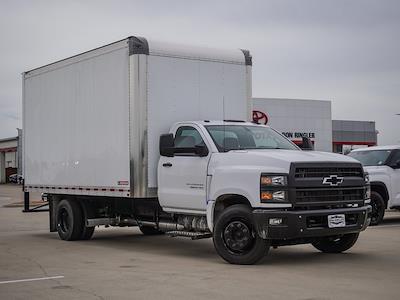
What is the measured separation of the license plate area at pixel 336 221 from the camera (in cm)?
977

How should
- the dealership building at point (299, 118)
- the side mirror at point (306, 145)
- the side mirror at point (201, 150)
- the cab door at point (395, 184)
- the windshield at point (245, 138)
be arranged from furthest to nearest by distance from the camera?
the dealership building at point (299, 118) → the cab door at point (395, 184) → the side mirror at point (306, 145) → the windshield at point (245, 138) → the side mirror at point (201, 150)

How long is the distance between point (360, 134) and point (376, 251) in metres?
45.8

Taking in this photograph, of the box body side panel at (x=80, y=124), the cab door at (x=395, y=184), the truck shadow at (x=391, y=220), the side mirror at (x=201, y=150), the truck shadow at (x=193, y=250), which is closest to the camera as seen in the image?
the truck shadow at (x=193, y=250)

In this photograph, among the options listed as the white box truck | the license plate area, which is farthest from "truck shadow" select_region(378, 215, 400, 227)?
the license plate area

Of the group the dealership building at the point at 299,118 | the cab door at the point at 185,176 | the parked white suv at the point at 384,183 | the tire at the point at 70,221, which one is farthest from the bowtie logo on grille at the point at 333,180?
the dealership building at the point at 299,118

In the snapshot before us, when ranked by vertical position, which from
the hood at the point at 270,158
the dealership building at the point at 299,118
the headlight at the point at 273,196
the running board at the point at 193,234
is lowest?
the running board at the point at 193,234

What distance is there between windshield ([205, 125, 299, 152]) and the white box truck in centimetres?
2

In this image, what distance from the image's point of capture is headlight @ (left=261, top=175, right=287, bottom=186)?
9.45 m

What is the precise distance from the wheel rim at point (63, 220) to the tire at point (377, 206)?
23.7ft

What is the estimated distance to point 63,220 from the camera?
563 inches

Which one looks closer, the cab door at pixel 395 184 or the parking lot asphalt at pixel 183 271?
the parking lot asphalt at pixel 183 271

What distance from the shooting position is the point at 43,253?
1176cm

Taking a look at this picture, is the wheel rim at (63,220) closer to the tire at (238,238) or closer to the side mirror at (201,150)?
the side mirror at (201,150)

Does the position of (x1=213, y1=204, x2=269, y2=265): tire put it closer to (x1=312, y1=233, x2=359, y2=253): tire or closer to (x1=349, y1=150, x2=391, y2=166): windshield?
(x1=312, y1=233, x2=359, y2=253): tire
